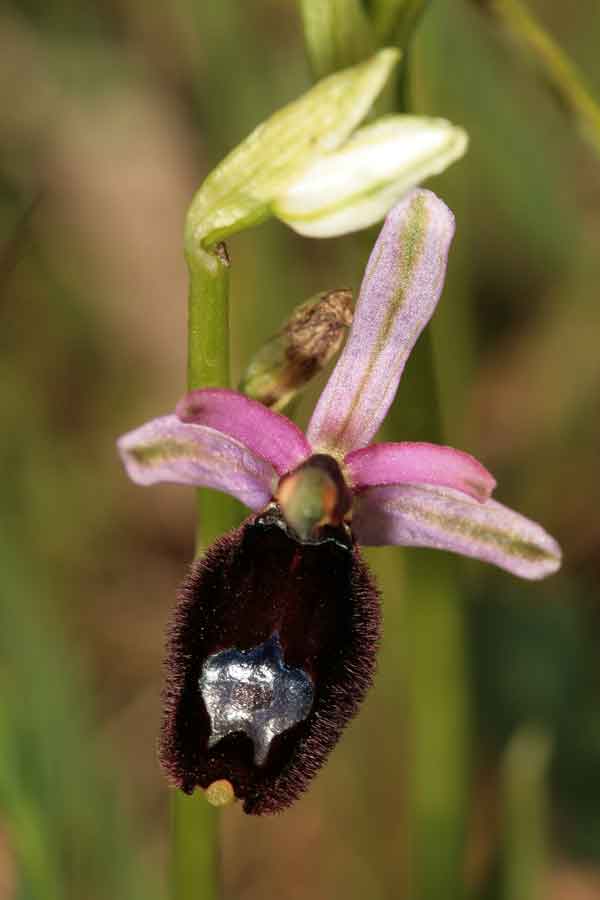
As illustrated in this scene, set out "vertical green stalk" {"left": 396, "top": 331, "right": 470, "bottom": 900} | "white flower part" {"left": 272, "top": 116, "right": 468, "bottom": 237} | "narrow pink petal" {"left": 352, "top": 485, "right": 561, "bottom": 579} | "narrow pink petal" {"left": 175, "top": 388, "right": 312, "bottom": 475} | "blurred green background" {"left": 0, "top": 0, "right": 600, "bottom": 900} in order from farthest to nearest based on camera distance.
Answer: "blurred green background" {"left": 0, "top": 0, "right": 600, "bottom": 900} < "vertical green stalk" {"left": 396, "top": 331, "right": 470, "bottom": 900} < "narrow pink petal" {"left": 352, "top": 485, "right": 561, "bottom": 579} < "narrow pink petal" {"left": 175, "top": 388, "right": 312, "bottom": 475} < "white flower part" {"left": 272, "top": 116, "right": 468, "bottom": 237}

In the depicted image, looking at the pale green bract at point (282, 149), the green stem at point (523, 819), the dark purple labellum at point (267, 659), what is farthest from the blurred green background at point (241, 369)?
the pale green bract at point (282, 149)

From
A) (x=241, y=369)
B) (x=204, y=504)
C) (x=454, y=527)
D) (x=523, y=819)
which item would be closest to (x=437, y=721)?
(x=523, y=819)

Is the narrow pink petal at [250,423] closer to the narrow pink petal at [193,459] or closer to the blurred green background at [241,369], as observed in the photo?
the narrow pink petal at [193,459]

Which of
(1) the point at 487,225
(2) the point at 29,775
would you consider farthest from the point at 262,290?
(2) the point at 29,775

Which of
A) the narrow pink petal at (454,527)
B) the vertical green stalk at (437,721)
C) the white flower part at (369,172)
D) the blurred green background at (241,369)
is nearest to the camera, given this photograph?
the white flower part at (369,172)

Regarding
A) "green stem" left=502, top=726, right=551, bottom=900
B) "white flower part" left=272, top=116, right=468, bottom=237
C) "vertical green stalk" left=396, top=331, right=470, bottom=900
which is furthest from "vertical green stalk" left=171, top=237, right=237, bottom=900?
"green stem" left=502, top=726, right=551, bottom=900

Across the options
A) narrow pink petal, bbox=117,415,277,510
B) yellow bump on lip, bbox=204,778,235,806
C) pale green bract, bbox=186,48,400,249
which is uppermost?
pale green bract, bbox=186,48,400,249

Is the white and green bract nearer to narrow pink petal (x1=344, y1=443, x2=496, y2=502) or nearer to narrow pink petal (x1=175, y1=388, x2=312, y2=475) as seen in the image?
narrow pink petal (x1=175, y1=388, x2=312, y2=475)
